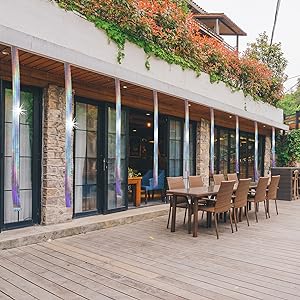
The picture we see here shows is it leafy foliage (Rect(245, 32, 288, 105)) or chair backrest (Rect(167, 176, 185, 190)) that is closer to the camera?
chair backrest (Rect(167, 176, 185, 190))

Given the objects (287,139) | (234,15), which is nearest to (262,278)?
(287,139)

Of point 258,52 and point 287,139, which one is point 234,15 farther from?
point 287,139

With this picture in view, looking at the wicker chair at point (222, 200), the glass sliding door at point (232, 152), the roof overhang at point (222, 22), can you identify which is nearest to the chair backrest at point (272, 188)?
the wicker chair at point (222, 200)

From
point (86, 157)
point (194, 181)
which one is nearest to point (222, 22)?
point (194, 181)

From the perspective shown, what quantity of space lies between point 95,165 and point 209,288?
12.5ft

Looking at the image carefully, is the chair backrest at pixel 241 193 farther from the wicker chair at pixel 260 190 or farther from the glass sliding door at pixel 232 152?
the glass sliding door at pixel 232 152

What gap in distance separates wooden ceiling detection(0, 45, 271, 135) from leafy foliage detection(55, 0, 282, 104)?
24.8 inches

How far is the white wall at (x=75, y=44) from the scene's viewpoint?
421 cm

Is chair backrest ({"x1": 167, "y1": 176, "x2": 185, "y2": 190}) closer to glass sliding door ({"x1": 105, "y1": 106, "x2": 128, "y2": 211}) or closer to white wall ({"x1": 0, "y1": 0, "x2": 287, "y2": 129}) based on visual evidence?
glass sliding door ({"x1": 105, "y1": 106, "x2": 128, "y2": 211})

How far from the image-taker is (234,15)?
20172 mm

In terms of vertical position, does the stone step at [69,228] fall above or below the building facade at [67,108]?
below

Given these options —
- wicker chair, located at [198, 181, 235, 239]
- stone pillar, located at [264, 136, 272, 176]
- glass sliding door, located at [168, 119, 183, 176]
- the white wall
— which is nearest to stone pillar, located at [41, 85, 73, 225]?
the white wall

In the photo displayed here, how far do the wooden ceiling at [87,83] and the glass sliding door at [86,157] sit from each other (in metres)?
0.35

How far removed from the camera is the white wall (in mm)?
4211
